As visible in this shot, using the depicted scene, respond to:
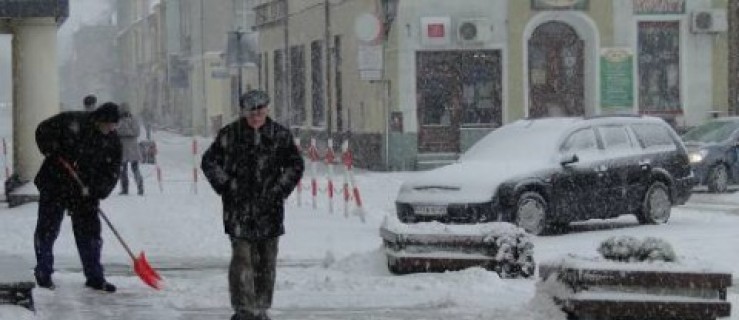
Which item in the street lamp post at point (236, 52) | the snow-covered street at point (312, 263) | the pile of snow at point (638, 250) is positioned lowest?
the snow-covered street at point (312, 263)

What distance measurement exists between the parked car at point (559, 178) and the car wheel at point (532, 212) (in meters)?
0.01

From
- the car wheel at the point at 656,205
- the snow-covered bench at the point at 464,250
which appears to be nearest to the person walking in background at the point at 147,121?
the car wheel at the point at 656,205

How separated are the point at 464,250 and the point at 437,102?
20269 mm

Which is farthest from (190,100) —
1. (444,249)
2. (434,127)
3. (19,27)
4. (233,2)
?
(444,249)

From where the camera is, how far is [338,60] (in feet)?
129

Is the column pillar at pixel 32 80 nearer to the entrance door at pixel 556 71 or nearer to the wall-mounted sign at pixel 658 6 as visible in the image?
the entrance door at pixel 556 71

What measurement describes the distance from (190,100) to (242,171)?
59.6m

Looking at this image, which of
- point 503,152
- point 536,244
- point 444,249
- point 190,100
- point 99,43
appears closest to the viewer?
point 444,249

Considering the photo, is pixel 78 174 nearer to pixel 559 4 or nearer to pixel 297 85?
pixel 559 4

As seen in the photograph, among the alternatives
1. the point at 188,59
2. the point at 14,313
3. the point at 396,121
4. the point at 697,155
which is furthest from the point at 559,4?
the point at 188,59

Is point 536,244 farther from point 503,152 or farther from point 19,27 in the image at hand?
point 19,27

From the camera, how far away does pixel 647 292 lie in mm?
10039

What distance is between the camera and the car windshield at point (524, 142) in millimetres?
18562

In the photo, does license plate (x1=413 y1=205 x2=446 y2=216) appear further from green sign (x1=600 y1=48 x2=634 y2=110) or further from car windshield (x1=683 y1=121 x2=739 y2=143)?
green sign (x1=600 y1=48 x2=634 y2=110)
